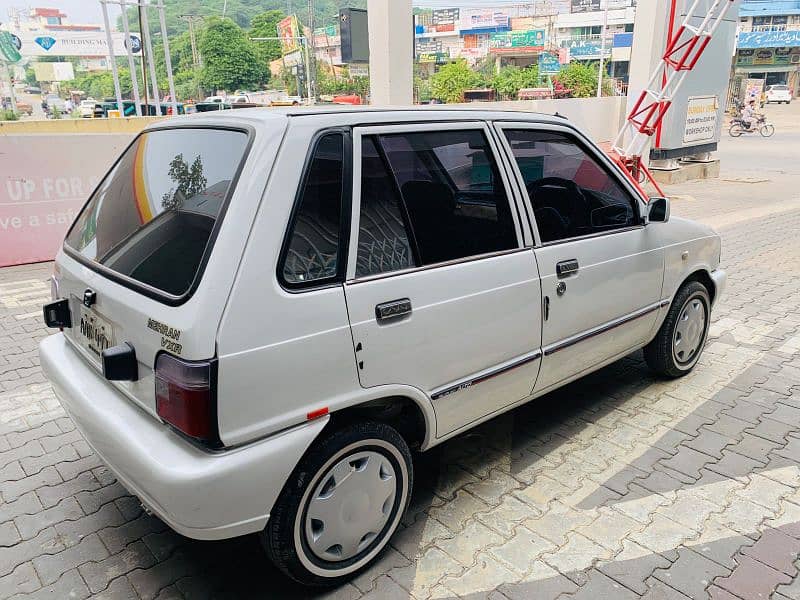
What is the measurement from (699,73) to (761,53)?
276 feet

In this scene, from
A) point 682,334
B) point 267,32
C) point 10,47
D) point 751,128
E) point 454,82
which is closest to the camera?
point 682,334

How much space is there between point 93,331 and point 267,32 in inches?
5455

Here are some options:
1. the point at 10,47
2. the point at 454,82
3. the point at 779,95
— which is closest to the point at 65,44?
the point at 10,47

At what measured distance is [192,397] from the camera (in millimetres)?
1954

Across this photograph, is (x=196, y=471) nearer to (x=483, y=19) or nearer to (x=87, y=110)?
(x=87, y=110)

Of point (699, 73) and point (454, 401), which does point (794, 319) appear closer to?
point (454, 401)

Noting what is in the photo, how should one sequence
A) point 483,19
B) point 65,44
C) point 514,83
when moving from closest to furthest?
1. point 514,83
2. point 65,44
3. point 483,19

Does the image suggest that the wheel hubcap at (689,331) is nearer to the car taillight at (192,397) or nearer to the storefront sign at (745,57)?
the car taillight at (192,397)

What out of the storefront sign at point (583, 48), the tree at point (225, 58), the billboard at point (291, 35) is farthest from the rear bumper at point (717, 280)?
the tree at point (225, 58)

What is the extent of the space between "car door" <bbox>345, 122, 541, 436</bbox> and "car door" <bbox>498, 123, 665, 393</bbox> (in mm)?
159

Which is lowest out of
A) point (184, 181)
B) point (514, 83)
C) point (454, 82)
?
point (184, 181)

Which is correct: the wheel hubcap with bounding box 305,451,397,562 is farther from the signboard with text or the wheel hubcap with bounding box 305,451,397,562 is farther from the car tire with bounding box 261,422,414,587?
the signboard with text

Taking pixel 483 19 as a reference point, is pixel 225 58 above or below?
below

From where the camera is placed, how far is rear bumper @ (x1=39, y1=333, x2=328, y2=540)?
198 cm
